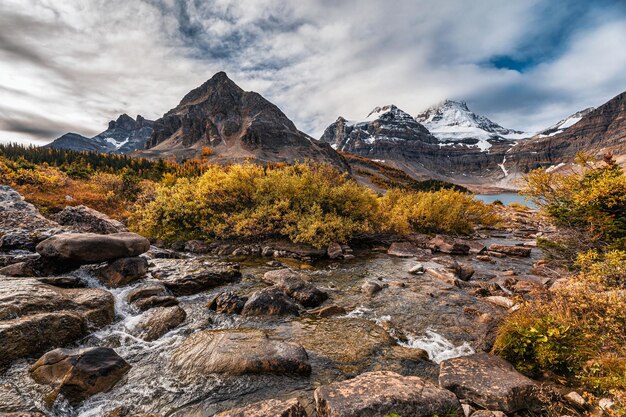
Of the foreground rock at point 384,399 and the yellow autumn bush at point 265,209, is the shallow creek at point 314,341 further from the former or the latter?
the yellow autumn bush at point 265,209

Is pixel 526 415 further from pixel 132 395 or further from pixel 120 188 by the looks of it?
pixel 120 188

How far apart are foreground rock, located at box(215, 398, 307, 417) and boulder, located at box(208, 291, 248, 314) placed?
6.38 meters

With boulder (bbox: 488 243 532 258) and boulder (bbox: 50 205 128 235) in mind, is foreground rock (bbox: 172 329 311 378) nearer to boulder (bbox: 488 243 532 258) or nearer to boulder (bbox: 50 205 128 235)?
boulder (bbox: 50 205 128 235)

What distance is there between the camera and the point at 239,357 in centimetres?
764

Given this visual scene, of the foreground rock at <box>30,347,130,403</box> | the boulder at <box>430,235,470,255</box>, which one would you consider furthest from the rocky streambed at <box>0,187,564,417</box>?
the boulder at <box>430,235,470,255</box>

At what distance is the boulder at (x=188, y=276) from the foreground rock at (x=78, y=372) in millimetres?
6213

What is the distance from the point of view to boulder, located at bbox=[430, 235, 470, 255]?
24.1 metres

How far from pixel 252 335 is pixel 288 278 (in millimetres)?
5473

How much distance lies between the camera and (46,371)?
6797 mm

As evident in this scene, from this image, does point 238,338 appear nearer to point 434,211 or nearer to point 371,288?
point 371,288

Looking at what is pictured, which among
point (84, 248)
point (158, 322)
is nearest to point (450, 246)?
point (158, 322)

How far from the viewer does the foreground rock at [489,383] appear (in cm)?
613

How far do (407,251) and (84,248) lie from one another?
21.9 metres

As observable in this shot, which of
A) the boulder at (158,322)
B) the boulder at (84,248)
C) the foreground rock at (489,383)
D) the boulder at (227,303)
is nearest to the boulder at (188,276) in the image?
the boulder at (84,248)
